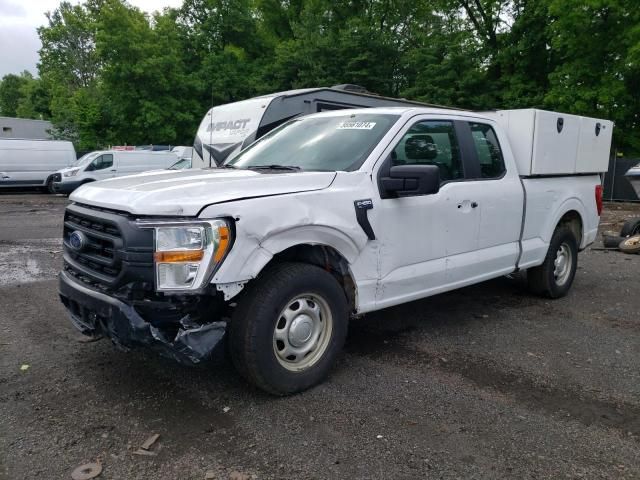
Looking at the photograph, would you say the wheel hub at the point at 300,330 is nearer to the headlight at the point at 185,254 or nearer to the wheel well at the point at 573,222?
the headlight at the point at 185,254

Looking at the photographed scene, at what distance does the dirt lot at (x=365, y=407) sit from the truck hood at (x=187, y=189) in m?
1.27

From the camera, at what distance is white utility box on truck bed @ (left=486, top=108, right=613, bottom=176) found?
5.45 metres

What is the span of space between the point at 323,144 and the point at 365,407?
205 centimetres

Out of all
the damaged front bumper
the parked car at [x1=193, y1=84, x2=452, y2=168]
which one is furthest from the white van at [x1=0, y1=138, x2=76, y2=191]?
the damaged front bumper

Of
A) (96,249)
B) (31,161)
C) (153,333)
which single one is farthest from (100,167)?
(153,333)

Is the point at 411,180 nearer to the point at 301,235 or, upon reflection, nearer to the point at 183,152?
the point at 301,235

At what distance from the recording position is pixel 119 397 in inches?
142

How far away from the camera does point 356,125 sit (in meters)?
4.46

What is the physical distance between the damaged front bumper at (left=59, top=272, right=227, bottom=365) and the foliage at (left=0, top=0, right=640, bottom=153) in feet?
65.6

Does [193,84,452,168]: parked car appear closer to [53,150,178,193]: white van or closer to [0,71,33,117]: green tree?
[53,150,178,193]: white van

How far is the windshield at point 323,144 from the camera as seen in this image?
4176mm

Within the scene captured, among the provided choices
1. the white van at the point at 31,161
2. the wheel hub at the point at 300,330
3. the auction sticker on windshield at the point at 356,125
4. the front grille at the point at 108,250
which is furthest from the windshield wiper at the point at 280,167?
the white van at the point at 31,161

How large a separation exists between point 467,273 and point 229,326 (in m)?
2.34

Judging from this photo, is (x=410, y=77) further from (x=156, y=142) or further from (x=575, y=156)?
(x=575, y=156)
